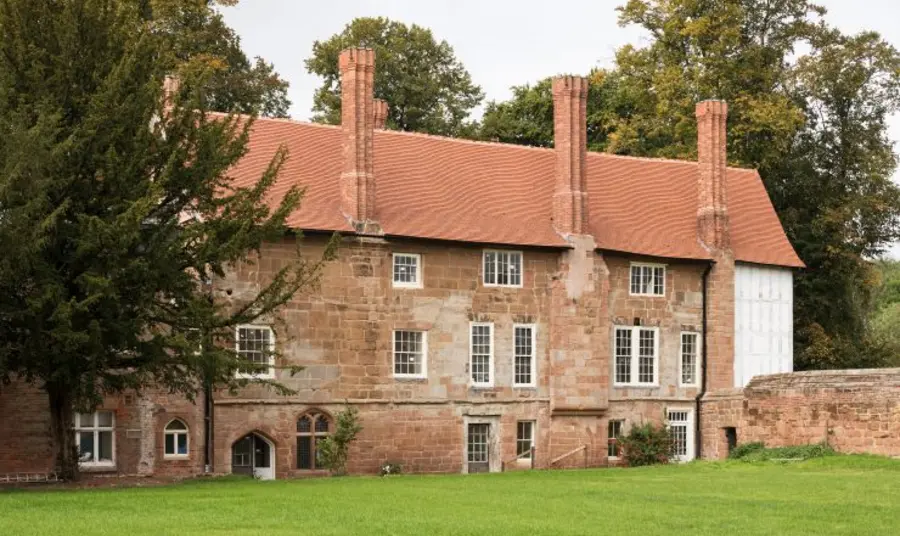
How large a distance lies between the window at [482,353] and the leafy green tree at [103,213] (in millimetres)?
10763

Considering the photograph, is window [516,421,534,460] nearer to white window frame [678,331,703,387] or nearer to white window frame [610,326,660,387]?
white window frame [610,326,660,387]

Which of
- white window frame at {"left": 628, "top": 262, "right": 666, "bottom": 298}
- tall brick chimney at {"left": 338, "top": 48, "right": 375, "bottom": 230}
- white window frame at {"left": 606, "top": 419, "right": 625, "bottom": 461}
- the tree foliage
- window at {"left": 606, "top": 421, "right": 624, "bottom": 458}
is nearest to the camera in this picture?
tall brick chimney at {"left": 338, "top": 48, "right": 375, "bottom": 230}

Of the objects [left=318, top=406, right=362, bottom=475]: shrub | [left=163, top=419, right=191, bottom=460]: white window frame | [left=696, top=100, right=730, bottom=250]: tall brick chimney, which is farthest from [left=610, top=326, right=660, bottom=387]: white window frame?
[left=163, top=419, right=191, bottom=460]: white window frame

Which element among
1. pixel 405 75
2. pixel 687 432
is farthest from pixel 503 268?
pixel 405 75

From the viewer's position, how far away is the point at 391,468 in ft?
135

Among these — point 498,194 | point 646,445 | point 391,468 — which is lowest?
point 391,468

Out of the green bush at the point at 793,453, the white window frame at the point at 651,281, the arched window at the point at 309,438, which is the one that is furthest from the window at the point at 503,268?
the green bush at the point at 793,453

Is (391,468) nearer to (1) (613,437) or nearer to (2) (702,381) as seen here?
(1) (613,437)

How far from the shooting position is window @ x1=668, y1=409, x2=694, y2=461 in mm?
46812

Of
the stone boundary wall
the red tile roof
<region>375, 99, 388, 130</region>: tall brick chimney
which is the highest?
<region>375, 99, 388, 130</region>: tall brick chimney

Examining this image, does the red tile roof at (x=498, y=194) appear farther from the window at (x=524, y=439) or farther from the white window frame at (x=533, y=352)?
the window at (x=524, y=439)

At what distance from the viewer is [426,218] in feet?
141

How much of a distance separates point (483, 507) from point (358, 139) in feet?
56.5

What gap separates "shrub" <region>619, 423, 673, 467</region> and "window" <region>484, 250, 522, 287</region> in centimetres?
557
